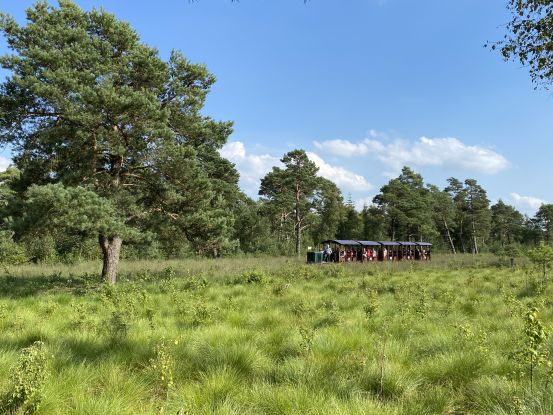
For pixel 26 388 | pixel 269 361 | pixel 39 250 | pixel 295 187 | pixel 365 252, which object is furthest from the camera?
pixel 295 187

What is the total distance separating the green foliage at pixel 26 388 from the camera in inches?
134

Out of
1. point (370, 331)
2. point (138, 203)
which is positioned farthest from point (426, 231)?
point (370, 331)

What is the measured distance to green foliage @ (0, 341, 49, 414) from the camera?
134 inches

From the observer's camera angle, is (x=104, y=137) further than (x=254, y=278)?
No

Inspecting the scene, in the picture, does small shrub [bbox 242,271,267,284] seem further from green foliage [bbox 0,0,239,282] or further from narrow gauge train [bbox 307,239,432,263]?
narrow gauge train [bbox 307,239,432,263]

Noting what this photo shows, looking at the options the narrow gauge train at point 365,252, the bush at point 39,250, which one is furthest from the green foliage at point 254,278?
the bush at point 39,250

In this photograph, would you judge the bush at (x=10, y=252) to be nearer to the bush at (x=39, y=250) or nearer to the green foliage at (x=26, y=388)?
the bush at (x=39, y=250)

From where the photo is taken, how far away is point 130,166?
589 inches

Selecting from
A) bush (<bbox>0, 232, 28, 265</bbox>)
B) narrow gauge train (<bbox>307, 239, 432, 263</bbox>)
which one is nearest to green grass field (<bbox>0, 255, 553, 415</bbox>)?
bush (<bbox>0, 232, 28, 265</bbox>)

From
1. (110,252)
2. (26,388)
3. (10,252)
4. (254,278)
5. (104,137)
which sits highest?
(104,137)

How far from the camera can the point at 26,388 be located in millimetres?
3389

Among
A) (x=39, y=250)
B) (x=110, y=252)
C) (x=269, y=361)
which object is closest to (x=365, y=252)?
(x=110, y=252)

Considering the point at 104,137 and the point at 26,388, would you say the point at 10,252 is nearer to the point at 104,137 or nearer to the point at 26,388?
the point at 104,137

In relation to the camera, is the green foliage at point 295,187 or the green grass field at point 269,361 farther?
the green foliage at point 295,187
